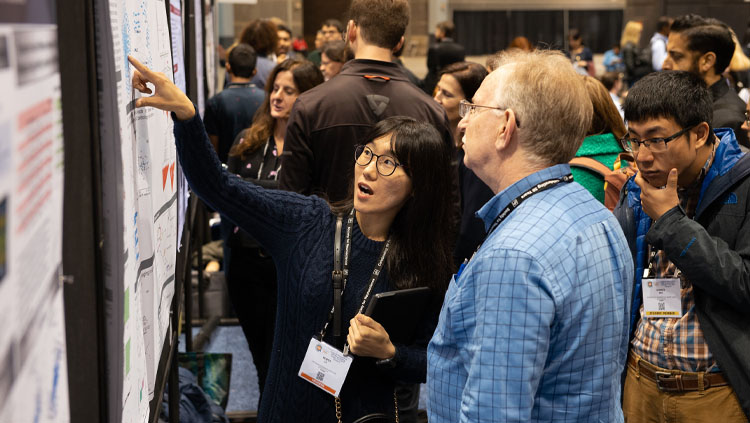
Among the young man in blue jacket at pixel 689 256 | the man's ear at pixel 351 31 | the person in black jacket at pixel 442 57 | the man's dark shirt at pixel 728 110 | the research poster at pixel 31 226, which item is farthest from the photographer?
the person in black jacket at pixel 442 57

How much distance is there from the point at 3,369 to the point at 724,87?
10.9 ft

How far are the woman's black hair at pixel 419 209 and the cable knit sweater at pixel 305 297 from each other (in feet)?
0.19

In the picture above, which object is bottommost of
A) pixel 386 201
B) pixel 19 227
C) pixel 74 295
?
pixel 386 201

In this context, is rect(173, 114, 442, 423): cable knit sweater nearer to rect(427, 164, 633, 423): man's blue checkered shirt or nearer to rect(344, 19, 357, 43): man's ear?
rect(427, 164, 633, 423): man's blue checkered shirt

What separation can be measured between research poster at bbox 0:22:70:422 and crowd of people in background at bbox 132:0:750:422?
645 mm

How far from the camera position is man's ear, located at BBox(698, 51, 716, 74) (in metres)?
3.30

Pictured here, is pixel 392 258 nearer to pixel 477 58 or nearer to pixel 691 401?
pixel 691 401

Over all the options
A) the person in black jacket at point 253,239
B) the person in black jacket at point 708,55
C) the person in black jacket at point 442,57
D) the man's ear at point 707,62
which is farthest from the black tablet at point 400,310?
the person in black jacket at point 442,57

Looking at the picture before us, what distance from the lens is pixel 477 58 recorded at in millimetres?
16969

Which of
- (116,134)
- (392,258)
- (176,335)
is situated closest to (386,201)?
(392,258)

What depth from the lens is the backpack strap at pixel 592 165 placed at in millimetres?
2604

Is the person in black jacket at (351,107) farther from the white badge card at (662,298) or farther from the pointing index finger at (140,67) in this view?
the pointing index finger at (140,67)

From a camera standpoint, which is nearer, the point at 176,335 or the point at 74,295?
the point at 74,295

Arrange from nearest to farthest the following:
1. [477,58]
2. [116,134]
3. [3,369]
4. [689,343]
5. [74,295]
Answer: [3,369]
[74,295]
[116,134]
[689,343]
[477,58]
